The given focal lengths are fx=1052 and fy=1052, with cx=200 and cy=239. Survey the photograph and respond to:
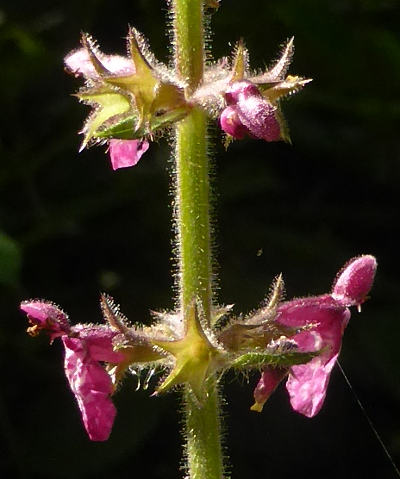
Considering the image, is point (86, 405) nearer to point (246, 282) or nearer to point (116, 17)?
point (246, 282)

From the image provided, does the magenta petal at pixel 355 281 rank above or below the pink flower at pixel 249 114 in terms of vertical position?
below

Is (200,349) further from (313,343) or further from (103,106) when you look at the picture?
(103,106)

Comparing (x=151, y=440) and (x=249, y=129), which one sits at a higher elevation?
(x=249, y=129)

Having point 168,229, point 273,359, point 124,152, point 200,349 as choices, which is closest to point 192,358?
point 200,349

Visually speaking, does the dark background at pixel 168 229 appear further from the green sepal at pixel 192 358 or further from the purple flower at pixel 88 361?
the green sepal at pixel 192 358

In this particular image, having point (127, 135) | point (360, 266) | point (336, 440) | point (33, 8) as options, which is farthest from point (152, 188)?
point (127, 135)

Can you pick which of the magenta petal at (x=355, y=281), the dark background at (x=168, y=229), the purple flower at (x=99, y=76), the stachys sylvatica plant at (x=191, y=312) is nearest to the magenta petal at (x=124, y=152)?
the purple flower at (x=99, y=76)

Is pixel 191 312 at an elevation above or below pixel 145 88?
below
